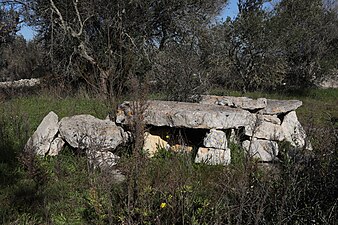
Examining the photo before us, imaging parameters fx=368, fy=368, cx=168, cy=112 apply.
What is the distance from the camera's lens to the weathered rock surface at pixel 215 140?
5.38 meters

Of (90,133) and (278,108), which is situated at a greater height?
(278,108)

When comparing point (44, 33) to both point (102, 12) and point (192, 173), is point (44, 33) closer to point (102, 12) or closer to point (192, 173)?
point (102, 12)

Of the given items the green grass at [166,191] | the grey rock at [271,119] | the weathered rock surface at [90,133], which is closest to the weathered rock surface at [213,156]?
the green grass at [166,191]

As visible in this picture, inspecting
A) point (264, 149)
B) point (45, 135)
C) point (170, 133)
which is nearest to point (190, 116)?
point (170, 133)

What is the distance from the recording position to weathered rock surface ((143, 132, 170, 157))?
18.5 ft

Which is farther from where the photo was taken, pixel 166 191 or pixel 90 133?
pixel 90 133

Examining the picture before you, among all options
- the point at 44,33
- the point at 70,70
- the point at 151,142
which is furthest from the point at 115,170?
the point at 44,33

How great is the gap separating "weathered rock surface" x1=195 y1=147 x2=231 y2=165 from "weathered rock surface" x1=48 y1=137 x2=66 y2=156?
6.59 ft

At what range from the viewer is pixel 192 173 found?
4.61 meters

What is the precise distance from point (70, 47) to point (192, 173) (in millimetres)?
8144

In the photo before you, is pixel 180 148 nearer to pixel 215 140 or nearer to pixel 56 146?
pixel 215 140

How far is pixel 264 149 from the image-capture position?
5.83m

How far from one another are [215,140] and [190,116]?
51 cm

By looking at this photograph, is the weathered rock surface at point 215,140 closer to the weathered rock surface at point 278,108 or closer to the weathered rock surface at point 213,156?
the weathered rock surface at point 213,156
